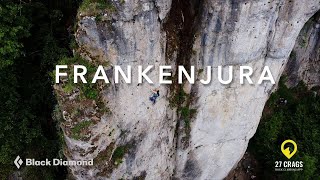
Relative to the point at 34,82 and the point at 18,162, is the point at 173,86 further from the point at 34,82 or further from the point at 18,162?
the point at 18,162

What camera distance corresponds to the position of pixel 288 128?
21594 millimetres

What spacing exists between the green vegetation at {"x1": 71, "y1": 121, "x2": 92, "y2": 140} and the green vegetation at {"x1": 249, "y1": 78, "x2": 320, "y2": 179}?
34.8ft

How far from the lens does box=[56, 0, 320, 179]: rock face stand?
13750 mm

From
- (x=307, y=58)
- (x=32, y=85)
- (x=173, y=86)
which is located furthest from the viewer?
(x=307, y=58)

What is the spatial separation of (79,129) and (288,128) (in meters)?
12.3

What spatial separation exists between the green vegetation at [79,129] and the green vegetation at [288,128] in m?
10.6

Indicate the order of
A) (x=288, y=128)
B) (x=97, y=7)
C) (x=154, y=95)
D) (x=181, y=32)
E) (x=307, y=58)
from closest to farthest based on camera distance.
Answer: (x=97, y=7)
(x=181, y=32)
(x=154, y=95)
(x=307, y=58)
(x=288, y=128)

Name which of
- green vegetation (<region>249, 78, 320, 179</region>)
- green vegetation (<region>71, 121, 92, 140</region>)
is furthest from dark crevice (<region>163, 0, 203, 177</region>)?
green vegetation (<region>249, 78, 320, 179</region>)

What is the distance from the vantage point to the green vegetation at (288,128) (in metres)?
20.7

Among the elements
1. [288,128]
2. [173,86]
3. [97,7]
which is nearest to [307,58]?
[288,128]

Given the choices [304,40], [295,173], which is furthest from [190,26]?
[295,173]

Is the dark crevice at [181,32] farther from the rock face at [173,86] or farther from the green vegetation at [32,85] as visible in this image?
the green vegetation at [32,85]

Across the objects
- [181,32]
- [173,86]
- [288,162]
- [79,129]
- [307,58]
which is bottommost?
[288,162]

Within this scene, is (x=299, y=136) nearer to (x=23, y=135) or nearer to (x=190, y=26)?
(x=190, y=26)
